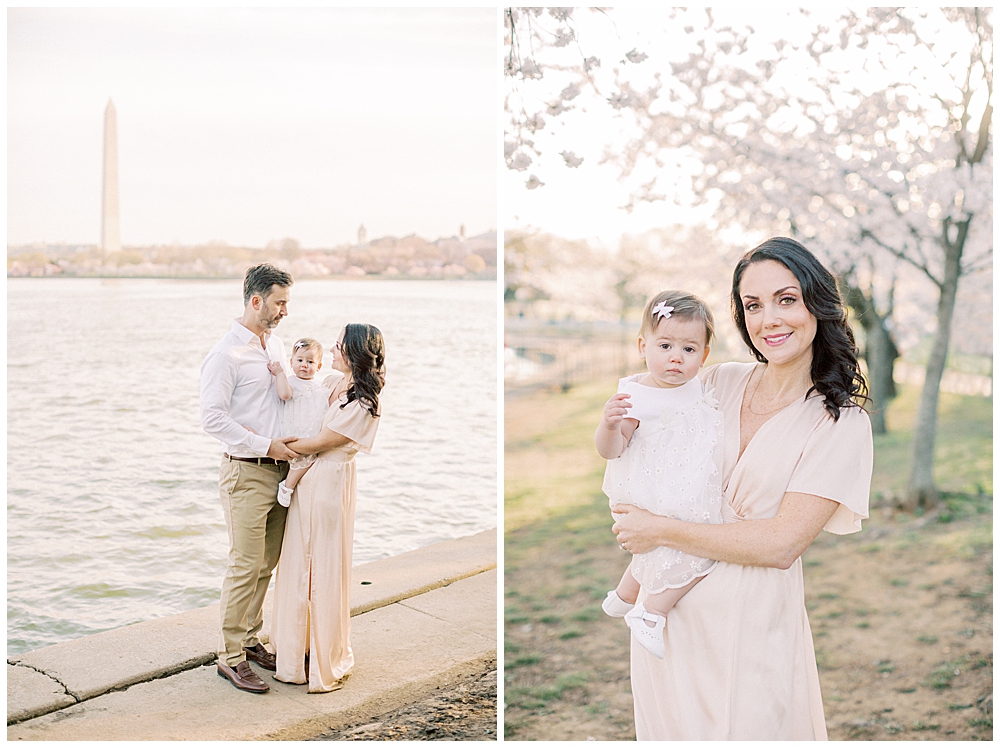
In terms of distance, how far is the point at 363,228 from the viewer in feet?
17.3

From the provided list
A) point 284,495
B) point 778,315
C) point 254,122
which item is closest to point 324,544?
point 284,495

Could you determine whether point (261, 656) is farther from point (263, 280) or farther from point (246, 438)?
point (263, 280)

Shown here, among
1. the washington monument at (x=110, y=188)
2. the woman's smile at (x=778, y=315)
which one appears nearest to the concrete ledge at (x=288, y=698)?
the woman's smile at (x=778, y=315)

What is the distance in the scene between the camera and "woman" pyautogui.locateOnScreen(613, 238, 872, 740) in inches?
63.0

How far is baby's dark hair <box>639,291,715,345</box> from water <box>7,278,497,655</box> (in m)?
2.47

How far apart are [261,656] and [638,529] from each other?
57.8 inches

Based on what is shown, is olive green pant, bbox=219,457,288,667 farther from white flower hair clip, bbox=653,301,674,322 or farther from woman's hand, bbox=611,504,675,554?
white flower hair clip, bbox=653,301,674,322

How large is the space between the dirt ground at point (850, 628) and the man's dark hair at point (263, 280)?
202 centimetres

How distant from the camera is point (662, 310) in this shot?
68.8 inches

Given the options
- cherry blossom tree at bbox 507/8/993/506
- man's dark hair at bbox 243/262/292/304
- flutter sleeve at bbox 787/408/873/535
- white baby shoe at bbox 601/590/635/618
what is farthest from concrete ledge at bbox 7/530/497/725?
cherry blossom tree at bbox 507/8/993/506

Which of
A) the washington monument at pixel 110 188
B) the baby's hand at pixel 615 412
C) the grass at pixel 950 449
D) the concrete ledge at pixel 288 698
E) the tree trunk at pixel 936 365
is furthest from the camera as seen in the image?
the grass at pixel 950 449

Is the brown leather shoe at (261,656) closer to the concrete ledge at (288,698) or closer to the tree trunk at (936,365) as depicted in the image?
the concrete ledge at (288,698)

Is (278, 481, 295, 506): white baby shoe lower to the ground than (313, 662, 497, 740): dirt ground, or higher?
higher

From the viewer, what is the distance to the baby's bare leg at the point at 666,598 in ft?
5.69
